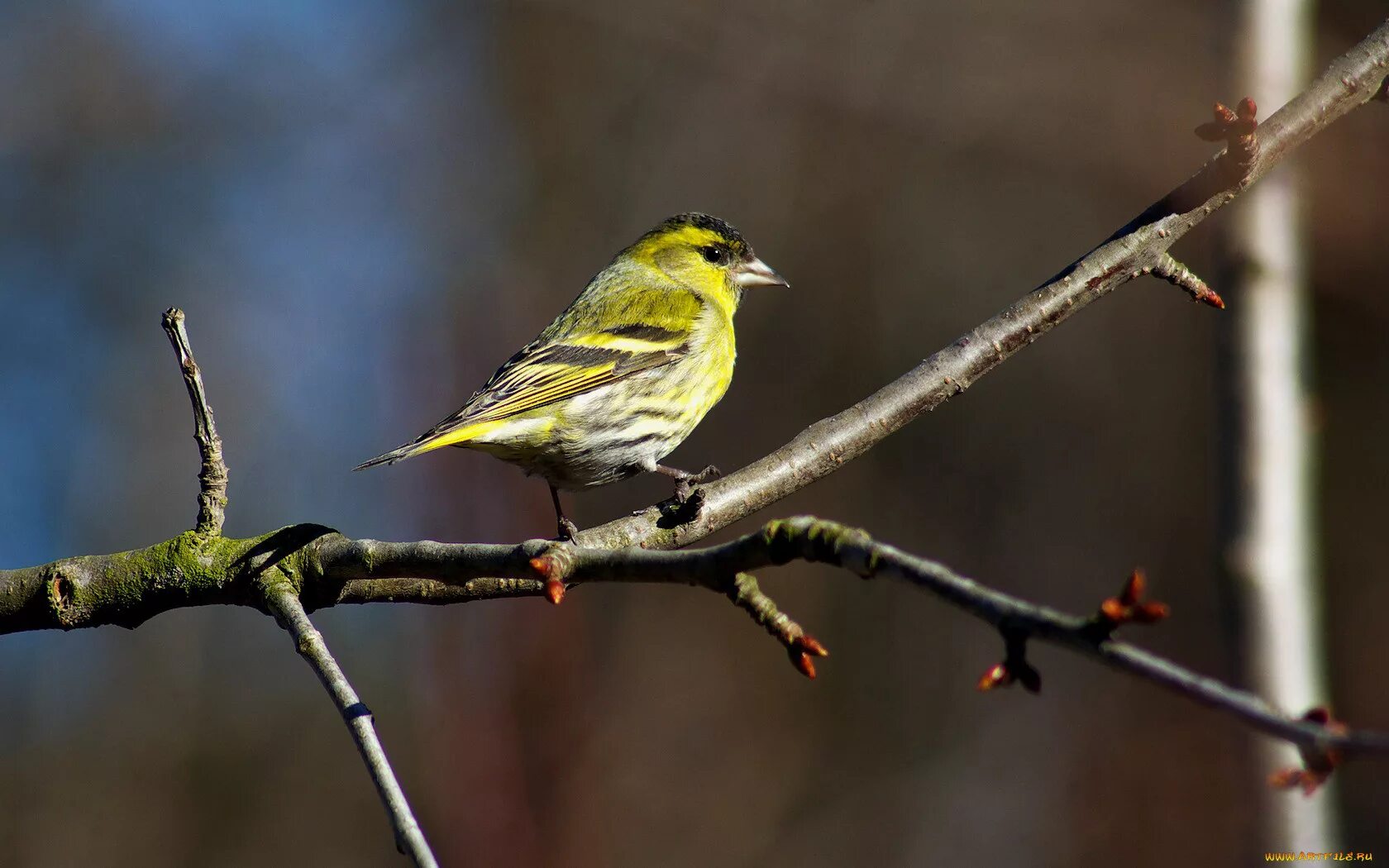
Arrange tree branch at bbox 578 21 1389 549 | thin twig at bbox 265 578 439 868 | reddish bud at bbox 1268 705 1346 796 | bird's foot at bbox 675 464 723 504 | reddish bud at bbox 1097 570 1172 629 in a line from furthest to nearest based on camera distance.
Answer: bird's foot at bbox 675 464 723 504, tree branch at bbox 578 21 1389 549, thin twig at bbox 265 578 439 868, reddish bud at bbox 1097 570 1172 629, reddish bud at bbox 1268 705 1346 796

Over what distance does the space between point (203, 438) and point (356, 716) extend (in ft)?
2.77

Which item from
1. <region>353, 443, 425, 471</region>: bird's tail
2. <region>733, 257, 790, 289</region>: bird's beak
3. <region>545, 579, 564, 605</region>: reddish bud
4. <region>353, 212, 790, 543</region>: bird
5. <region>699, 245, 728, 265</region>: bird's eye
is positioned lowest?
<region>545, 579, 564, 605</region>: reddish bud

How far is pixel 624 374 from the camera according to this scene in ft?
14.6

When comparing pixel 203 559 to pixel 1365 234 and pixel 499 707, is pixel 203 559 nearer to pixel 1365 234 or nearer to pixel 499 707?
pixel 499 707

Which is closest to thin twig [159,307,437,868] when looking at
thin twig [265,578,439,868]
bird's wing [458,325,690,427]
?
thin twig [265,578,439,868]

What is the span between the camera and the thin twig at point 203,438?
2.23 metres

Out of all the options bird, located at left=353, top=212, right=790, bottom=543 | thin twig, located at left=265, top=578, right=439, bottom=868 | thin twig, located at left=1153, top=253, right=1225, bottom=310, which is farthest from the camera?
bird, located at left=353, top=212, right=790, bottom=543

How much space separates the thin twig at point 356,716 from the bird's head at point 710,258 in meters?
3.42

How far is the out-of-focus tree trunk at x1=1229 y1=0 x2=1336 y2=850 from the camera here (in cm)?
298

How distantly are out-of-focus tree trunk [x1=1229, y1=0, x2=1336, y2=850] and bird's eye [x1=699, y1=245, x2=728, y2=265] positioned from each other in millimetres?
2589

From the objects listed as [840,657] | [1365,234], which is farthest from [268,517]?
[1365,234]

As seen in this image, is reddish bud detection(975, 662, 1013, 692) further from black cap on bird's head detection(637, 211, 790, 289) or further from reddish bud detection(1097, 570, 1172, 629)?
black cap on bird's head detection(637, 211, 790, 289)

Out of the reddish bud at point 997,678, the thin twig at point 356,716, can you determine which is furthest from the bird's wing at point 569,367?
the reddish bud at point 997,678

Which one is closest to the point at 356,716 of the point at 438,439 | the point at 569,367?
the point at 438,439
